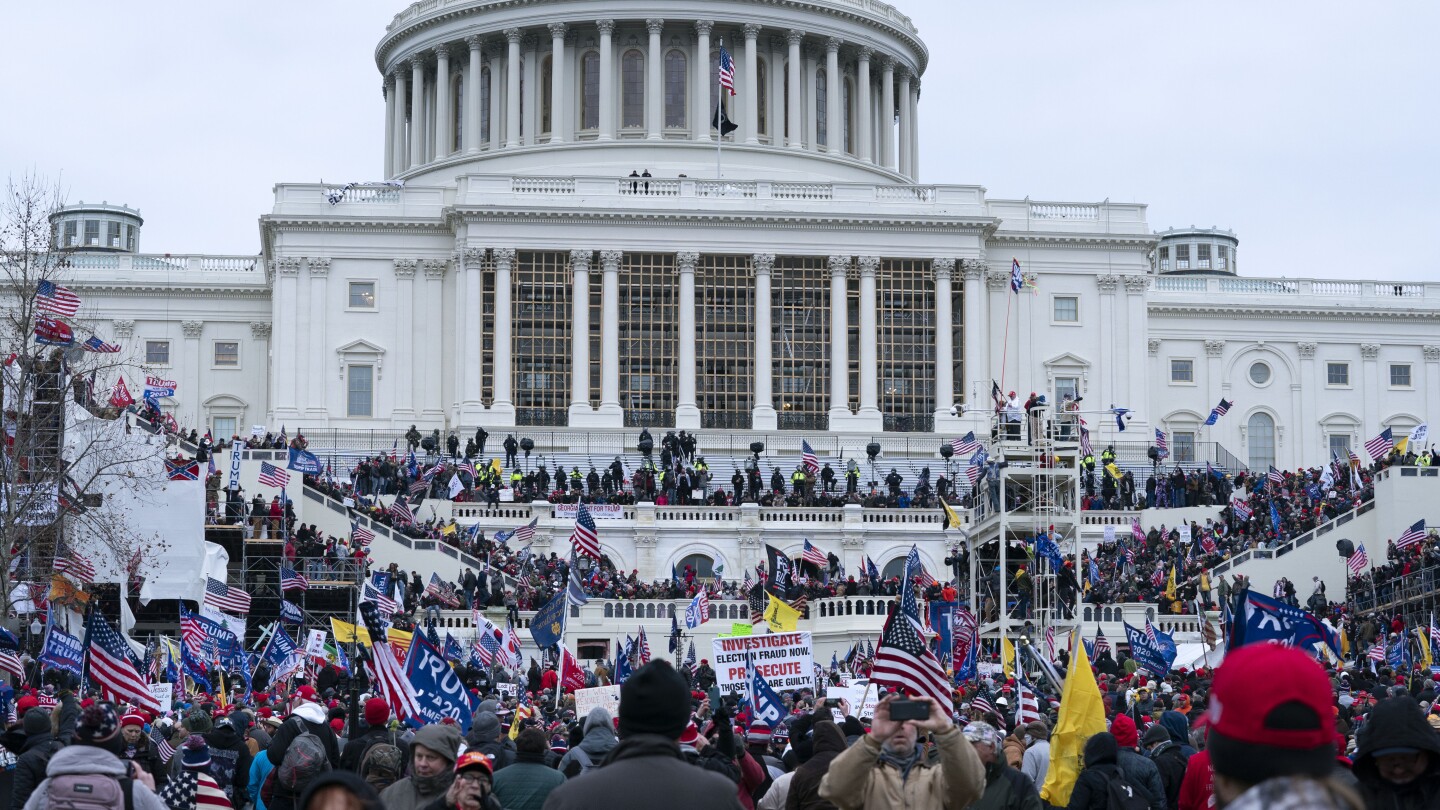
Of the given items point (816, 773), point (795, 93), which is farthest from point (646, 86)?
point (816, 773)

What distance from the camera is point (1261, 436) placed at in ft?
300

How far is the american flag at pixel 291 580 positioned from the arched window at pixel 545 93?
156 feet

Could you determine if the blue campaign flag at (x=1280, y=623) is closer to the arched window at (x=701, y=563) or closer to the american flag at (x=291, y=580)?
the american flag at (x=291, y=580)

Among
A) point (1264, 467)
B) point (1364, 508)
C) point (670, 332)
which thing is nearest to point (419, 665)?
point (1364, 508)

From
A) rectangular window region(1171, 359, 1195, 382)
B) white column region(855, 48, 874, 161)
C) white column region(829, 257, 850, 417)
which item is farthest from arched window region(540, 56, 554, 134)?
rectangular window region(1171, 359, 1195, 382)

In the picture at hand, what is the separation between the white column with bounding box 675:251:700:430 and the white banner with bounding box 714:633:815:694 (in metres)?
55.4

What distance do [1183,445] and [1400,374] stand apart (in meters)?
10.3

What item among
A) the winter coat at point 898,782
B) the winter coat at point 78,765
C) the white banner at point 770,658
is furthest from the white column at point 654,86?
the winter coat at point 898,782

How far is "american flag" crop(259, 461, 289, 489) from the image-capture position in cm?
5919

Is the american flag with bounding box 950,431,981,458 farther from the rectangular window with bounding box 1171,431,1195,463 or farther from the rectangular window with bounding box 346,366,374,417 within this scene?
the rectangular window with bounding box 346,366,374,417

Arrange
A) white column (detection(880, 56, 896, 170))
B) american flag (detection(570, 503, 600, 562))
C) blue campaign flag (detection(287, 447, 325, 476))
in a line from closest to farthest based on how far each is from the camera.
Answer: american flag (detection(570, 503, 600, 562)) → blue campaign flag (detection(287, 447, 325, 476)) → white column (detection(880, 56, 896, 170))

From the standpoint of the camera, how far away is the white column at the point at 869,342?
82.3m

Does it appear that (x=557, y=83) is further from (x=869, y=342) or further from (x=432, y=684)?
(x=432, y=684)

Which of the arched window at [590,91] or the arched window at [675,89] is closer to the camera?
the arched window at [590,91]
